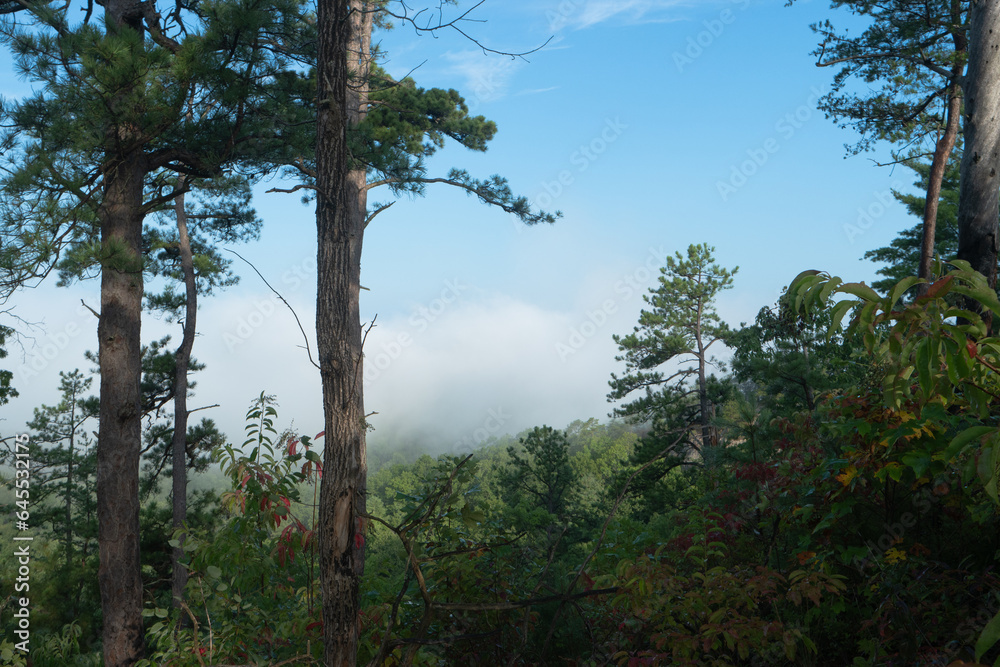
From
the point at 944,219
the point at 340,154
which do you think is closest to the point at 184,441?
the point at 340,154

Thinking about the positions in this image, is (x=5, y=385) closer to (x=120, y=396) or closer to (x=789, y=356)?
(x=120, y=396)

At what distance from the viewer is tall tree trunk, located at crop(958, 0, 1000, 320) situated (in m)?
5.08

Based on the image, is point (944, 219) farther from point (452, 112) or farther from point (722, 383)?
point (452, 112)

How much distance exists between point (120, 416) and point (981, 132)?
328 inches

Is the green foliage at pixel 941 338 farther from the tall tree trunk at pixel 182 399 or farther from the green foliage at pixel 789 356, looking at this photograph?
the tall tree trunk at pixel 182 399

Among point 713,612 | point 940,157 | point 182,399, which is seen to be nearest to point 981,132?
point 713,612

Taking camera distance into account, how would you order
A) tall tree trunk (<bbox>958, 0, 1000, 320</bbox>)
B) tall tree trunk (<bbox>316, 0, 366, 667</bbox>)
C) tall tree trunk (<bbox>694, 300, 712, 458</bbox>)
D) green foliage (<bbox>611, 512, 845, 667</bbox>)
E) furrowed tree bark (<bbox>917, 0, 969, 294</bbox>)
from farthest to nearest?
tall tree trunk (<bbox>694, 300, 712, 458</bbox>) → furrowed tree bark (<bbox>917, 0, 969, 294</bbox>) → tall tree trunk (<bbox>958, 0, 1000, 320</bbox>) → tall tree trunk (<bbox>316, 0, 366, 667</bbox>) → green foliage (<bbox>611, 512, 845, 667</bbox>)

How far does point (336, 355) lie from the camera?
3.09 m

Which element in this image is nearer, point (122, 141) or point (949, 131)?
point (122, 141)

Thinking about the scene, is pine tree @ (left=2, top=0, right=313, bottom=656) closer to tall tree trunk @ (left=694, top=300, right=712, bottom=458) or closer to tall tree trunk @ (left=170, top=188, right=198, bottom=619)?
tall tree trunk @ (left=170, top=188, right=198, bottom=619)

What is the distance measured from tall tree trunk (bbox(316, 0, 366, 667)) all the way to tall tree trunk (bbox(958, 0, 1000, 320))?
16.1 ft

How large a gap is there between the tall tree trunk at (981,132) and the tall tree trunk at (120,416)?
750cm

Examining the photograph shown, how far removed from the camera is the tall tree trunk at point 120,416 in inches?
240

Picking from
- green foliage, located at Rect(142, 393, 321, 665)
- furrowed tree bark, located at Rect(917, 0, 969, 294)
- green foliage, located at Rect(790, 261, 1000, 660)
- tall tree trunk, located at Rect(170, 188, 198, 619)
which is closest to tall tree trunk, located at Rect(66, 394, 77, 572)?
tall tree trunk, located at Rect(170, 188, 198, 619)
